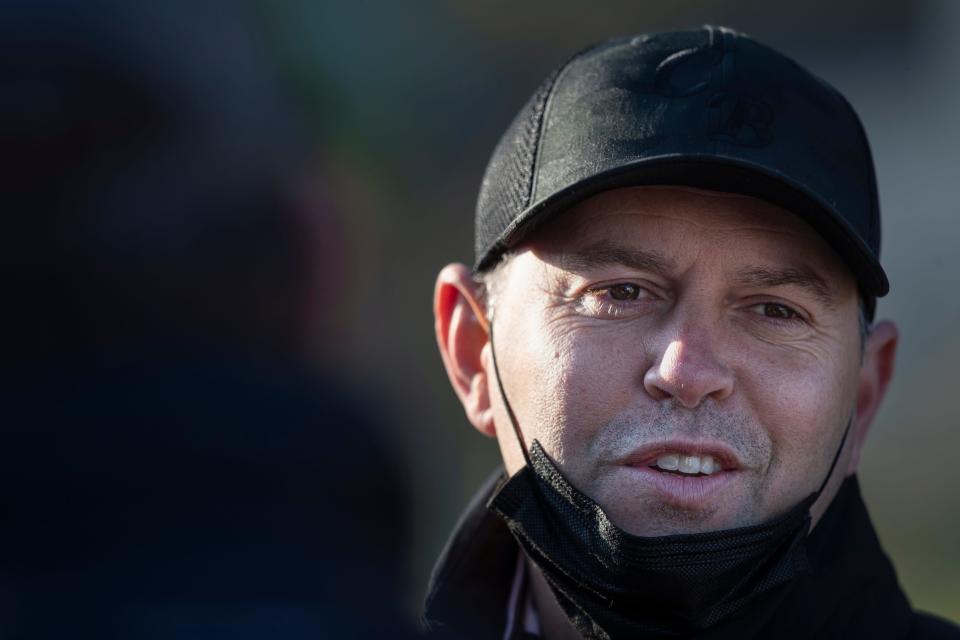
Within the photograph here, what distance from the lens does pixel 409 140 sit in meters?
7.06

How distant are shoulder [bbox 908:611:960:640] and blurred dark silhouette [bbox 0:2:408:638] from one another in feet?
3.84

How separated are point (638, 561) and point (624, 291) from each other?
53 centimetres

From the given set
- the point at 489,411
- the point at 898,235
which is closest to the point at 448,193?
the point at 898,235

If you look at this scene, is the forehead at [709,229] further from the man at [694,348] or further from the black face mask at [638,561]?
the black face mask at [638,561]

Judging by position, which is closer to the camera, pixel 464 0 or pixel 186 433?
pixel 186 433

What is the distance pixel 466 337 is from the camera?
2.91 meters

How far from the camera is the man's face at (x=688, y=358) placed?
237 cm

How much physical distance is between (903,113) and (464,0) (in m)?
2.53

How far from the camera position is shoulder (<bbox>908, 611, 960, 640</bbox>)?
2580 millimetres

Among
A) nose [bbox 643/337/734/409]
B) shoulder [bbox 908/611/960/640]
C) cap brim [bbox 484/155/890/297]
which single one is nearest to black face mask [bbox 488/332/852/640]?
nose [bbox 643/337/734/409]

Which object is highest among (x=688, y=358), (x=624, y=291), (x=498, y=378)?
(x=624, y=291)

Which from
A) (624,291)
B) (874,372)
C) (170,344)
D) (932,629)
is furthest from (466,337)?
(932,629)

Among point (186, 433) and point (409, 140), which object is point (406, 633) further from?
point (409, 140)

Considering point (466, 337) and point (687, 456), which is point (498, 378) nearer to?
point (466, 337)
